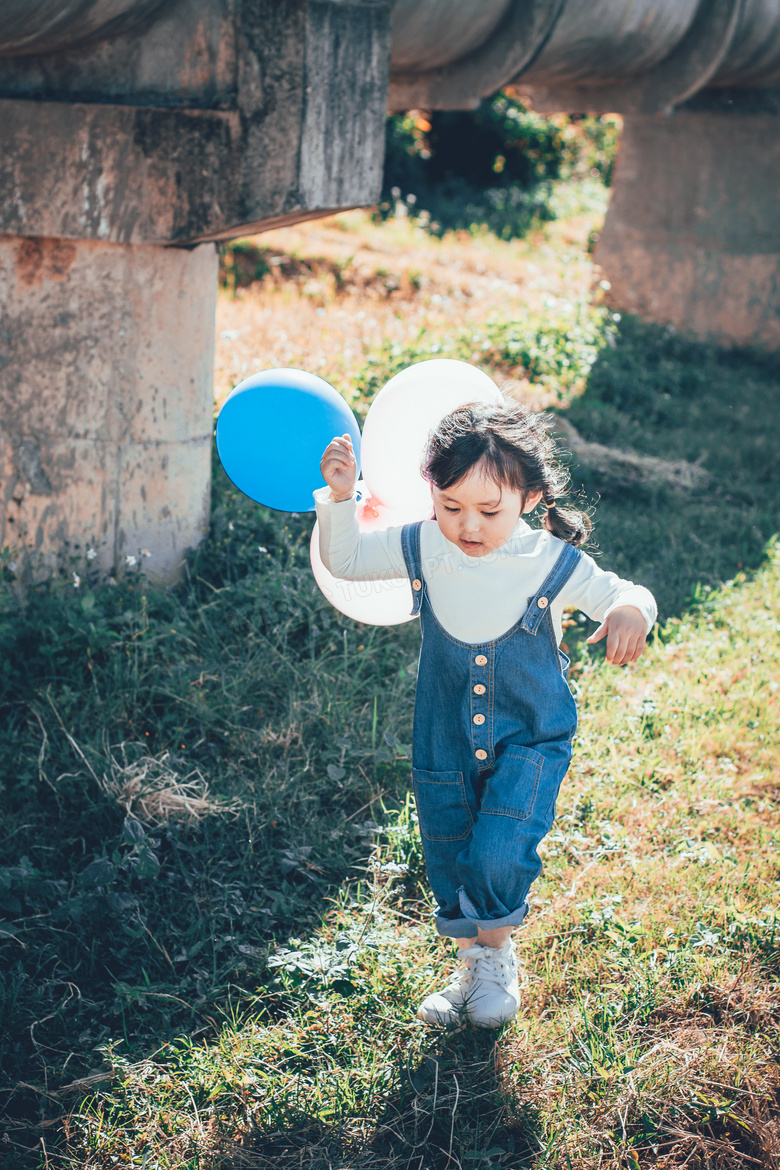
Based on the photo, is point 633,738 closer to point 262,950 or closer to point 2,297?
point 262,950

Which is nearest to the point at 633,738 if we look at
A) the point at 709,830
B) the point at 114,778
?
the point at 709,830

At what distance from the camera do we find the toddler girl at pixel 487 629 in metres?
2.19

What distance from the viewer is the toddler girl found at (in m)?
2.19

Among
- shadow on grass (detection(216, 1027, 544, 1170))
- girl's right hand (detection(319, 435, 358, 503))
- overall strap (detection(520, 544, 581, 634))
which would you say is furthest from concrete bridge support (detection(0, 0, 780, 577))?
shadow on grass (detection(216, 1027, 544, 1170))

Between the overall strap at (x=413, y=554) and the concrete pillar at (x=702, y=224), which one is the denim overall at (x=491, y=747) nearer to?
the overall strap at (x=413, y=554)

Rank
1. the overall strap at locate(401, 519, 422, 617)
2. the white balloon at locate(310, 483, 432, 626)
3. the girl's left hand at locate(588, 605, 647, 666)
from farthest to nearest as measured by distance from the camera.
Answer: the white balloon at locate(310, 483, 432, 626) < the overall strap at locate(401, 519, 422, 617) < the girl's left hand at locate(588, 605, 647, 666)

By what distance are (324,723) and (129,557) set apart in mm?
1048

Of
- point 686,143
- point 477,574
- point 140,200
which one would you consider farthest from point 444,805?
point 686,143

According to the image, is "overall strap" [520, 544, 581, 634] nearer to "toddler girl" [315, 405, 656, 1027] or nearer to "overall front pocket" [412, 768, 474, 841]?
"toddler girl" [315, 405, 656, 1027]

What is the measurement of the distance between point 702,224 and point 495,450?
7.32 m

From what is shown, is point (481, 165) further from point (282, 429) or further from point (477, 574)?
point (477, 574)

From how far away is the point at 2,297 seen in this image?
11.7 feet

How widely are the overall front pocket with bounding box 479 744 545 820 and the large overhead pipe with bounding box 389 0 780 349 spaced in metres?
4.94

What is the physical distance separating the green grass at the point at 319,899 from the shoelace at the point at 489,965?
14 centimetres
